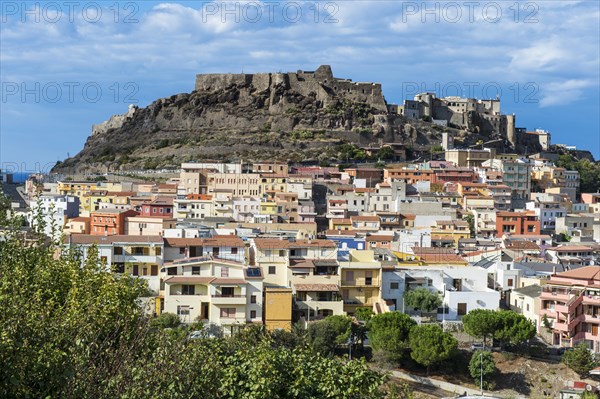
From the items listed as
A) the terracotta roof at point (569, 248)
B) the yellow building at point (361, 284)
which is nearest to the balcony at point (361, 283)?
the yellow building at point (361, 284)

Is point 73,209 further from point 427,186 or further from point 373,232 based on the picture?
point 427,186

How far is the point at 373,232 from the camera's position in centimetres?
5038

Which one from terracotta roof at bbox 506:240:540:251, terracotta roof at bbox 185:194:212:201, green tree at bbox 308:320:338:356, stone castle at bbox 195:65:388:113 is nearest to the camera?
green tree at bbox 308:320:338:356

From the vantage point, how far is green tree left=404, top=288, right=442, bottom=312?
33.0 m

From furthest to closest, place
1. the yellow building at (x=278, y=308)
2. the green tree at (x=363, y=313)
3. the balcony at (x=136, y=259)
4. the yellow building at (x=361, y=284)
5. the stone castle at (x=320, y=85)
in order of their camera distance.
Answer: the stone castle at (x=320, y=85), the balcony at (x=136, y=259), the yellow building at (x=361, y=284), the green tree at (x=363, y=313), the yellow building at (x=278, y=308)

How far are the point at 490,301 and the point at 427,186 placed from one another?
33.3 metres

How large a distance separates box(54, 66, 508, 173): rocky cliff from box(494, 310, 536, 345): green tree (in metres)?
49.3

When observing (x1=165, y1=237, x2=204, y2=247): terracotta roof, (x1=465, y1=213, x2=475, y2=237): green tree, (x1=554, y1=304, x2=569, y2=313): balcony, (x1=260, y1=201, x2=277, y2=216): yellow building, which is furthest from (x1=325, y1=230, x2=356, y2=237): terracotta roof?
(x1=554, y1=304, x2=569, y2=313): balcony

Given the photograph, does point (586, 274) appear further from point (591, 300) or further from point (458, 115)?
point (458, 115)

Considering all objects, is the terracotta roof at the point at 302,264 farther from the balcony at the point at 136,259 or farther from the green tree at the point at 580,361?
the green tree at the point at 580,361

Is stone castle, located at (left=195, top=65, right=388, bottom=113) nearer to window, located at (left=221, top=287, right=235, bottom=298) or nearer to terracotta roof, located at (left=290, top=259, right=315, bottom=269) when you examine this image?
terracotta roof, located at (left=290, top=259, right=315, bottom=269)

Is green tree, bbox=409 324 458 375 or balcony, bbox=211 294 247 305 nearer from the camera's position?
green tree, bbox=409 324 458 375

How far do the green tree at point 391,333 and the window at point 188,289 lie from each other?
5.93 m

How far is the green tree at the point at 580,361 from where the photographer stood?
29.1 meters
